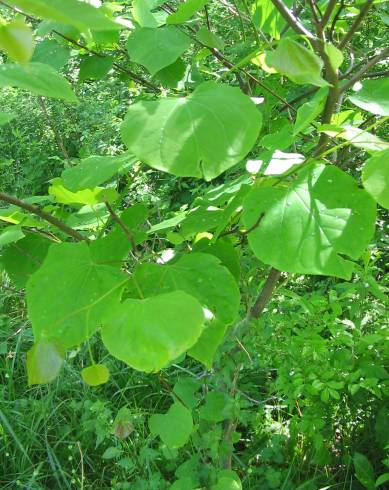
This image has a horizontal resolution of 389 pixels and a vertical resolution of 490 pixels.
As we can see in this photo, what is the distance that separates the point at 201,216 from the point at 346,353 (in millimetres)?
1231

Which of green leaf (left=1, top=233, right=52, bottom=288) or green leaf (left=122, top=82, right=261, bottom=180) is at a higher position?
green leaf (left=122, top=82, right=261, bottom=180)

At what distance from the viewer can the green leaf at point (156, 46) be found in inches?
33.6

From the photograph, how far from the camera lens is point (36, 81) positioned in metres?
0.53

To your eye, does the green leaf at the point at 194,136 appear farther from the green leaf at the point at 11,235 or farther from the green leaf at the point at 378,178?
the green leaf at the point at 11,235

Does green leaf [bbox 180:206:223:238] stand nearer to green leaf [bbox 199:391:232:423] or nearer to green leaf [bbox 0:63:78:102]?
green leaf [bbox 0:63:78:102]

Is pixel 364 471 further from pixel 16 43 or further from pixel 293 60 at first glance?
pixel 16 43

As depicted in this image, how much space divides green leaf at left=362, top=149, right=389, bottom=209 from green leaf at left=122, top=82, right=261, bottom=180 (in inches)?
4.4

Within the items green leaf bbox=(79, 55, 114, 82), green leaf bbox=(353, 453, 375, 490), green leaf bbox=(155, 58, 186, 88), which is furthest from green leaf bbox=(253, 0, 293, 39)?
green leaf bbox=(353, 453, 375, 490)

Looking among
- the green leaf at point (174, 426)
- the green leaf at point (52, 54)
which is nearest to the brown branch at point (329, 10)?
the green leaf at point (52, 54)

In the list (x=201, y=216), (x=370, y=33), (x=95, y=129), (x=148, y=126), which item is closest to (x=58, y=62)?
(x=201, y=216)

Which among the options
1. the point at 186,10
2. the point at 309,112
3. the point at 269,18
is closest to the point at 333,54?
the point at 309,112

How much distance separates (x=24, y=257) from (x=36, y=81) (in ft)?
1.52

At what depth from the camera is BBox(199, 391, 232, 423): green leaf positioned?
1356 mm

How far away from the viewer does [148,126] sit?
0.58 meters
